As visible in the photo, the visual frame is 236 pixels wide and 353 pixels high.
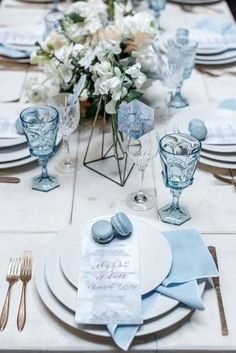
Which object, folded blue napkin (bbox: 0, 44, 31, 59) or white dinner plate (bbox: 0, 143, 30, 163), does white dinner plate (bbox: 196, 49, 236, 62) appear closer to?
folded blue napkin (bbox: 0, 44, 31, 59)

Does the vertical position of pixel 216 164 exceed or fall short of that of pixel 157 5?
it falls short

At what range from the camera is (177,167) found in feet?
3.26

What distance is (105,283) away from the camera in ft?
2.71

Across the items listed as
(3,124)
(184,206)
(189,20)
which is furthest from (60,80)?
(189,20)

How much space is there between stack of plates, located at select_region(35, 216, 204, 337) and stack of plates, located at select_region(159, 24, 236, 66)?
3.05 feet

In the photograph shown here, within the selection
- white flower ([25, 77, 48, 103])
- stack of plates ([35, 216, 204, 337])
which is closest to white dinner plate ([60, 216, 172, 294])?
stack of plates ([35, 216, 204, 337])

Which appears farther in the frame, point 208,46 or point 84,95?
point 208,46

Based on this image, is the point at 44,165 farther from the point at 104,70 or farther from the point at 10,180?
the point at 104,70

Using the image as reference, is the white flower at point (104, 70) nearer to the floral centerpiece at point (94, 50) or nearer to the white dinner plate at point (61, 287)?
the floral centerpiece at point (94, 50)

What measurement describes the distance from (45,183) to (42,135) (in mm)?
126

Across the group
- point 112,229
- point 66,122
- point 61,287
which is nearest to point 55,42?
point 66,122

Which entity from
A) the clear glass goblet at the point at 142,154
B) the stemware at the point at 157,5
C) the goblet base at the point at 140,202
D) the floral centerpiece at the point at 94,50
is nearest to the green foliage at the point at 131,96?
the floral centerpiece at the point at 94,50

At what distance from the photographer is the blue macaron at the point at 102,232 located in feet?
2.98

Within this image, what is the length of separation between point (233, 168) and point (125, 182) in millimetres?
269
